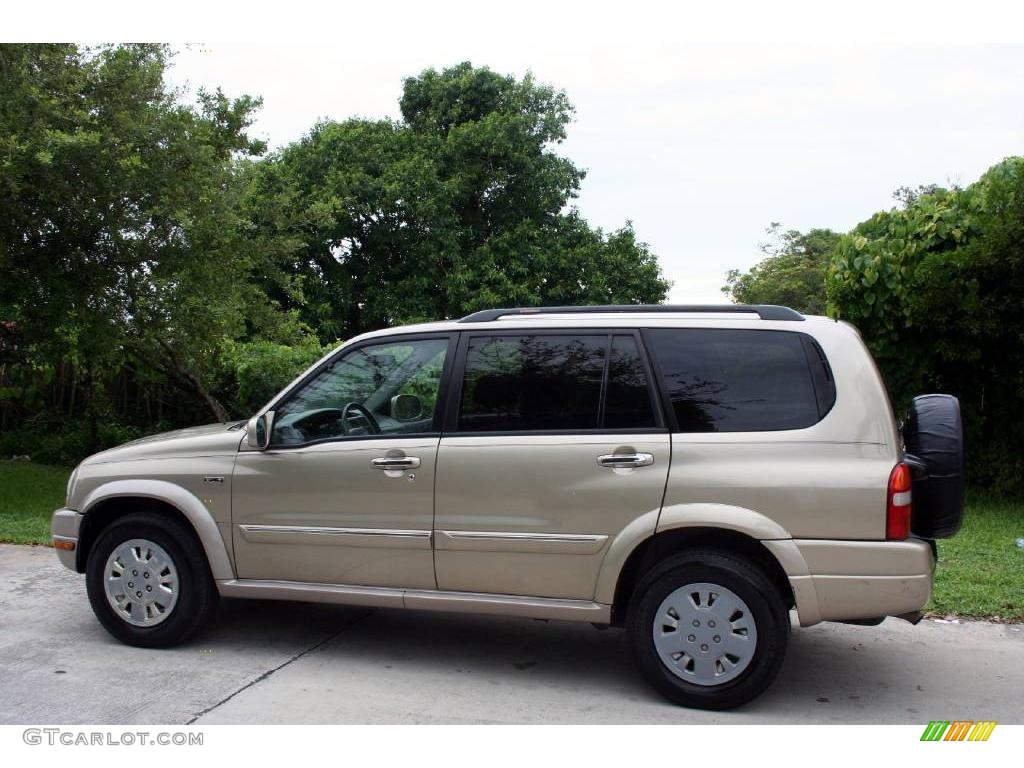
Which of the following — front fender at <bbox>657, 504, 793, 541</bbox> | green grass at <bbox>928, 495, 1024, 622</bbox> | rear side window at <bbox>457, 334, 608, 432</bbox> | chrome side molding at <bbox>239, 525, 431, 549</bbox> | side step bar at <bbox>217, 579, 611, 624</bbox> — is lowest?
green grass at <bbox>928, 495, 1024, 622</bbox>

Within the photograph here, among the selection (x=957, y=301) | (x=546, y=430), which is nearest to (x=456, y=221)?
(x=957, y=301)

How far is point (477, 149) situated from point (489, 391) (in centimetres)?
2337

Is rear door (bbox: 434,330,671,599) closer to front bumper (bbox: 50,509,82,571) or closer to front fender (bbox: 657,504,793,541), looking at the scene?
front fender (bbox: 657,504,793,541)

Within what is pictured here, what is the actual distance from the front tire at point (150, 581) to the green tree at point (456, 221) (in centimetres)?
1983

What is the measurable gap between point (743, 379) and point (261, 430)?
8.47ft

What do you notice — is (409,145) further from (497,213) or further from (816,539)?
(816,539)

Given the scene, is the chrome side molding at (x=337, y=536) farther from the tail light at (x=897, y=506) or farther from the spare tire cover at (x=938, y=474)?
the spare tire cover at (x=938, y=474)

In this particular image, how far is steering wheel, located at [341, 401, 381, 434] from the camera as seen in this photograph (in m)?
5.40

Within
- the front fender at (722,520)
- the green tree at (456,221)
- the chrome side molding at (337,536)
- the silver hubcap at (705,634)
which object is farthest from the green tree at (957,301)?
the green tree at (456,221)

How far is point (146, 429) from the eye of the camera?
14617mm

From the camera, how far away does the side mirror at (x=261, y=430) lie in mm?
5438

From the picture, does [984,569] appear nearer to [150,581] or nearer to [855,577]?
[855,577]

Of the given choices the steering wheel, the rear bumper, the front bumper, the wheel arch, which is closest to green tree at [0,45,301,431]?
the front bumper

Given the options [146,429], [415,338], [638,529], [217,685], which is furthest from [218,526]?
[146,429]
